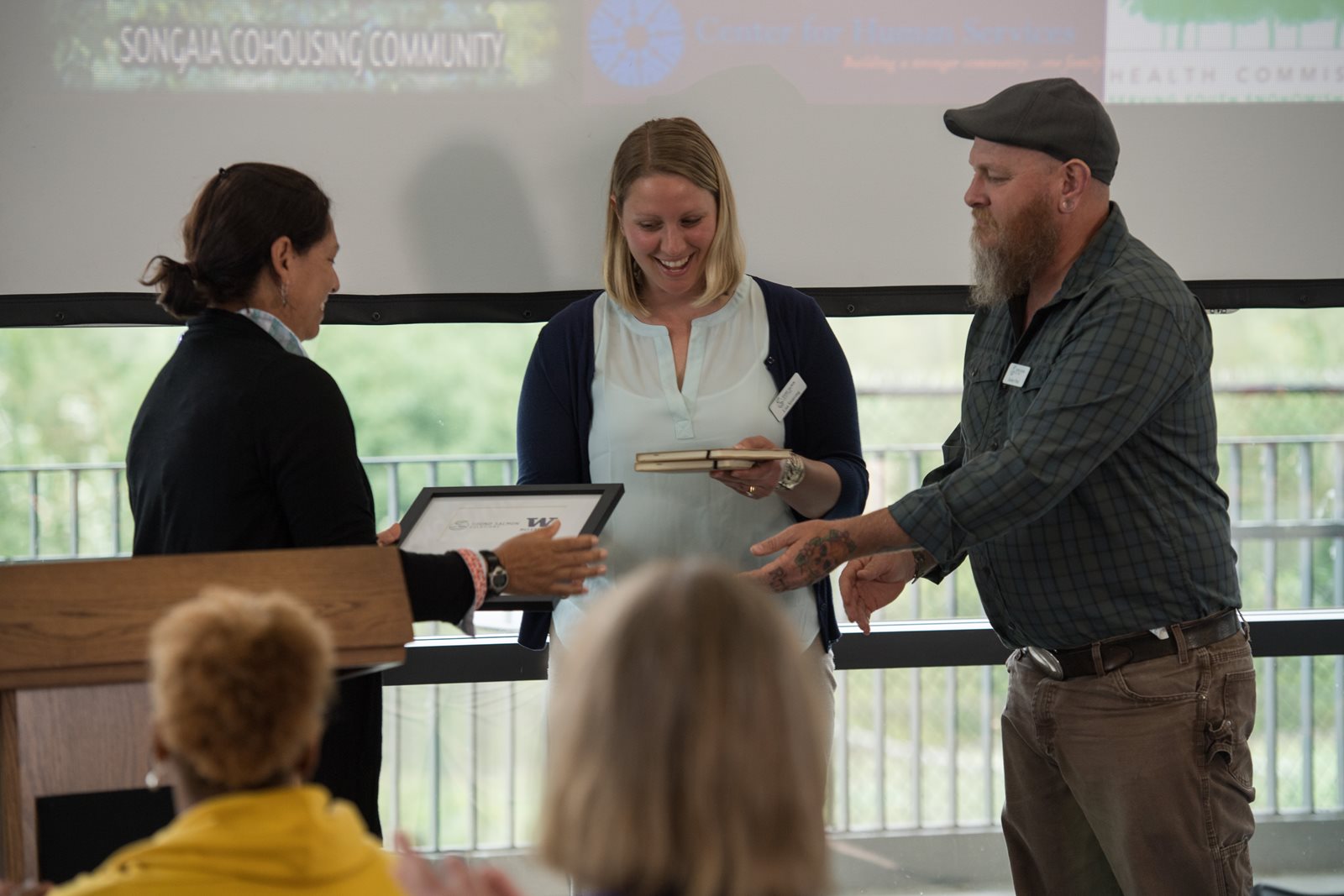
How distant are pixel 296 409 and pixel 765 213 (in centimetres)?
149

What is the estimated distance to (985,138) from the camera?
2291 millimetres

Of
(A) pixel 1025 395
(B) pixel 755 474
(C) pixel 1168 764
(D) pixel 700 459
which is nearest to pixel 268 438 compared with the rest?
(D) pixel 700 459

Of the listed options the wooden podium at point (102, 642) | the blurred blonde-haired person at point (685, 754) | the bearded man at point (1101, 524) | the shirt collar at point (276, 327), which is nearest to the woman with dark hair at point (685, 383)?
the bearded man at point (1101, 524)

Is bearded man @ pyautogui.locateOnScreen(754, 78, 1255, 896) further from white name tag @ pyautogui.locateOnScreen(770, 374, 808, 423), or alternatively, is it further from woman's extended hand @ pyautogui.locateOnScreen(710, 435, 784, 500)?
white name tag @ pyautogui.locateOnScreen(770, 374, 808, 423)

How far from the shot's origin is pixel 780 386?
261 centimetres

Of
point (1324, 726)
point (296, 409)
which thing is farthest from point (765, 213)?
point (1324, 726)

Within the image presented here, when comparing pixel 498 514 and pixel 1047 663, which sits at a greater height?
pixel 498 514

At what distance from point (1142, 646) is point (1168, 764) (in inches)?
7.6

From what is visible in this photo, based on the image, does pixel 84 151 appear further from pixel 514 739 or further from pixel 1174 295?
pixel 1174 295

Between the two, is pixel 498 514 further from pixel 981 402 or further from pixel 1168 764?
pixel 1168 764

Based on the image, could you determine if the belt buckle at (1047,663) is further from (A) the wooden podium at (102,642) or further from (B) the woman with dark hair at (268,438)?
(A) the wooden podium at (102,642)

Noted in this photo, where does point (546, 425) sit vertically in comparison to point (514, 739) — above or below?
above

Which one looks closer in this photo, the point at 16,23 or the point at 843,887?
the point at 16,23

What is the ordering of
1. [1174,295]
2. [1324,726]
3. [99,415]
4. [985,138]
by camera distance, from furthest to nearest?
[1324,726] → [99,415] → [985,138] → [1174,295]
